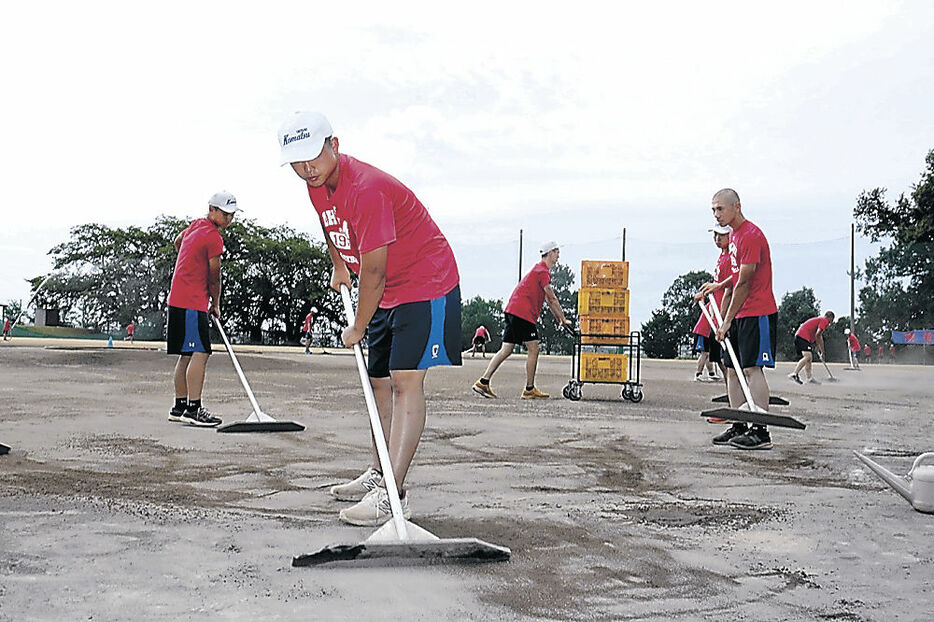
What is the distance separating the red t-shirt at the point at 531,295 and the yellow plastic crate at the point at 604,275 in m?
0.98

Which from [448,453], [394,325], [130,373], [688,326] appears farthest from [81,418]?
[688,326]

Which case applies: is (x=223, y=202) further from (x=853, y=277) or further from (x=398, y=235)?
(x=853, y=277)

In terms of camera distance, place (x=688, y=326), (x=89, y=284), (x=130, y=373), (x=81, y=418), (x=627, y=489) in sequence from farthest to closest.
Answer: (x=89, y=284)
(x=688, y=326)
(x=130, y=373)
(x=81, y=418)
(x=627, y=489)

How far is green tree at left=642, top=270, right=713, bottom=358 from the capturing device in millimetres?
39656

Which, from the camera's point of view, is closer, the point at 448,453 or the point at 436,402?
the point at 448,453

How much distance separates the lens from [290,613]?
2.76m

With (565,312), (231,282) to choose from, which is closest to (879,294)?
(565,312)

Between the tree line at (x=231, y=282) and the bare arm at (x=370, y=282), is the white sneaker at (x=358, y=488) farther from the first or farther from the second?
the tree line at (x=231, y=282)

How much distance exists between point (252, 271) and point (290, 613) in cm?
5322

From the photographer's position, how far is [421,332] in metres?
4.11

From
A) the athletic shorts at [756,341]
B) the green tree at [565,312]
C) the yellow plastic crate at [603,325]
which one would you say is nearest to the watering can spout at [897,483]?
the athletic shorts at [756,341]

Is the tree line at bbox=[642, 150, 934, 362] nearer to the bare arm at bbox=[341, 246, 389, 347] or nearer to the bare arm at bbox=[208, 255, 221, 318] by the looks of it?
the bare arm at bbox=[208, 255, 221, 318]

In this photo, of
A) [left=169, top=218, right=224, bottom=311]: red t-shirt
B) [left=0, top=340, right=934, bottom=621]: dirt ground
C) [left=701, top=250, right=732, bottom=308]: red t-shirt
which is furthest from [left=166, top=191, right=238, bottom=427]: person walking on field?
[left=701, top=250, right=732, bottom=308]: red t-shirt

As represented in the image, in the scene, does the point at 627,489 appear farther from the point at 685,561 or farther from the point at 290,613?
the point at 290,613
